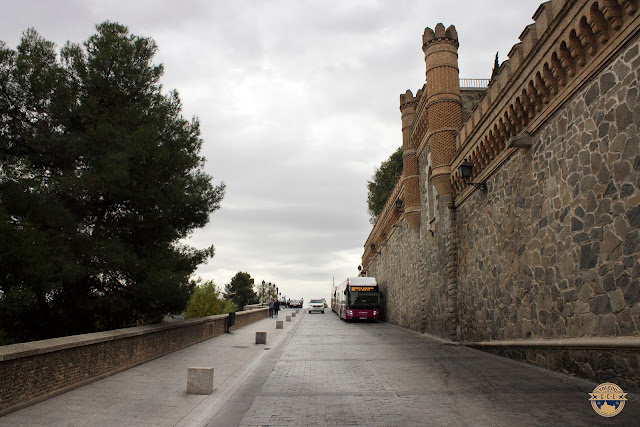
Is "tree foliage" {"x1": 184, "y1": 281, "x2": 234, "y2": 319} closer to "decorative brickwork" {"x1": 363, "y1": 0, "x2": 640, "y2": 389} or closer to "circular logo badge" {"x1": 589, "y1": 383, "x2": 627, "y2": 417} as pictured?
"decorative brickwork" {"x1": 363, "y1": 0, "x2": 640, "y2": 389}

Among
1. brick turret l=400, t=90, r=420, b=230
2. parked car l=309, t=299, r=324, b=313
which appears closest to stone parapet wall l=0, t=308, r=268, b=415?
brick turret l=400, t=90, r=420, b=230

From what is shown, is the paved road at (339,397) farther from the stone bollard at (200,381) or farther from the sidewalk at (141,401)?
the stone bollard at (200,381)

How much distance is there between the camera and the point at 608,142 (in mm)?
7535

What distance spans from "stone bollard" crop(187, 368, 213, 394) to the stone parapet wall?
2.02 metres

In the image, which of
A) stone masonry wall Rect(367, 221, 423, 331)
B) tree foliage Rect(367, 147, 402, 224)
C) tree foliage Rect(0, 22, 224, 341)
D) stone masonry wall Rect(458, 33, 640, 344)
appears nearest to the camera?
stone masonry wall Rect(458, 33, 640, 344)

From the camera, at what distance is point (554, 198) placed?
30.8ft

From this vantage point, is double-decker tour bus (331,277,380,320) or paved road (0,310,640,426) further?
double-decker tour bus (331,277,380,320)

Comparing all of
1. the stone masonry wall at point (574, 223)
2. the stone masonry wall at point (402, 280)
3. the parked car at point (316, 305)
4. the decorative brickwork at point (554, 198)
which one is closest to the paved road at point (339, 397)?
the decorative brickwork at point (554, 198)

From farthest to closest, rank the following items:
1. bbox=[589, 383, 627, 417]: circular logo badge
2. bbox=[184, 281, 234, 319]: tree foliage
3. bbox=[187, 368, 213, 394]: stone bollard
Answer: bbox=[184, 281, 234, 319]: tree foliage < bbox=[187, 368, 213, 394]: stone bollard < bbox=[589, 383, 627, 417]: circular logo badge

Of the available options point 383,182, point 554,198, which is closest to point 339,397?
point 554,198

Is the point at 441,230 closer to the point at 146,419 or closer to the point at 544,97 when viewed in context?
the point at 544,97

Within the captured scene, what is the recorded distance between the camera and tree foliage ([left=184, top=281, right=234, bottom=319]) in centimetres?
3198

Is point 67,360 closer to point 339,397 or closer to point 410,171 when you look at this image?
point 339,397

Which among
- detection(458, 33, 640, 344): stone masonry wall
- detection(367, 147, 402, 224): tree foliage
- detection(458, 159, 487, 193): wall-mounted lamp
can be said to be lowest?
detection(458, 33, 640, 344): stone masonry wall
